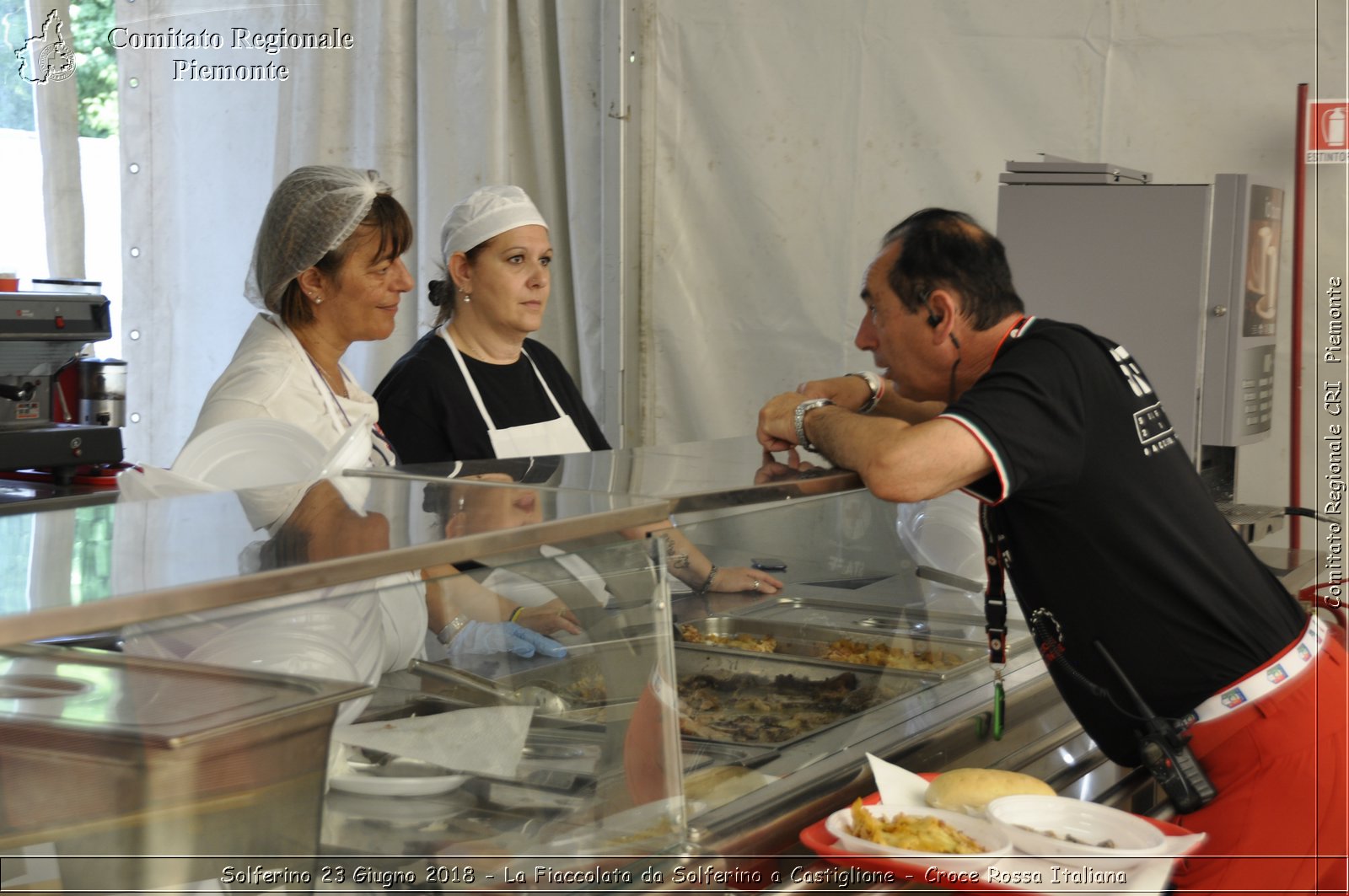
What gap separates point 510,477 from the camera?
1459 millimetres

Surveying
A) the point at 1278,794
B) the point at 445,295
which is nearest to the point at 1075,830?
the point at 1278,794

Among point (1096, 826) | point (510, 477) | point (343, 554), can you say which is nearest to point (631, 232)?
point (510, 477)

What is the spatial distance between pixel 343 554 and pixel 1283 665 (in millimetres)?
1356

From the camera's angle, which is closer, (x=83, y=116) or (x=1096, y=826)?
(x=1096, y=826)

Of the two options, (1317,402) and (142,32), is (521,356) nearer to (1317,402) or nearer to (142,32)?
(142,32)

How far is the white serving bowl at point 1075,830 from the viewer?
51.3 inches

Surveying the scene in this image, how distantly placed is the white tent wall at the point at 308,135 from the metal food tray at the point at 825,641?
7.15 feet

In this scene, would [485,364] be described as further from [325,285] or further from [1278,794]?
[1278,794]

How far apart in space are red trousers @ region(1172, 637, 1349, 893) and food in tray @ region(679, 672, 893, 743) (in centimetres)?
47

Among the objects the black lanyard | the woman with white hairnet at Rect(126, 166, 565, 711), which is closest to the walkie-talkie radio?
the black lanyard

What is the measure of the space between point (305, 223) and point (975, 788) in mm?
1500

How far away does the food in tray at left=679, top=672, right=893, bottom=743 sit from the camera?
5.24 ft

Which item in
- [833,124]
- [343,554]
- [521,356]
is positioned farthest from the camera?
[833,124]

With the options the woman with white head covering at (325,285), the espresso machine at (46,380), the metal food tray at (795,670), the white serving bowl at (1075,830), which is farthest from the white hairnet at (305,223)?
the white serving bowl at (1075,830)
